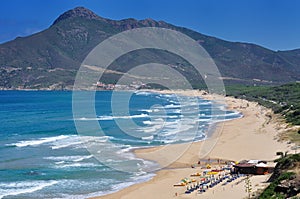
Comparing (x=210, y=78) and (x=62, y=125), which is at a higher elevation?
(x=210, y=78)

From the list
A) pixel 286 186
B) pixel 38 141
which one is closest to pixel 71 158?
pixel 38 141

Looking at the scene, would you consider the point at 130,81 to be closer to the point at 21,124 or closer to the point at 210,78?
the point at 210,78

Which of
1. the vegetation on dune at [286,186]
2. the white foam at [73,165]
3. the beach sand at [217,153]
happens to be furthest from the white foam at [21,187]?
the vegetation on dune at [286,186]

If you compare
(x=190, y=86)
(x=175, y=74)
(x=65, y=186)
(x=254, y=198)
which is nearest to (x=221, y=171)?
(x=254, y=198)

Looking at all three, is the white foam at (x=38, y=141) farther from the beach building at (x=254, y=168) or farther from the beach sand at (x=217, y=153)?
the beach building at (x=254, y=168)

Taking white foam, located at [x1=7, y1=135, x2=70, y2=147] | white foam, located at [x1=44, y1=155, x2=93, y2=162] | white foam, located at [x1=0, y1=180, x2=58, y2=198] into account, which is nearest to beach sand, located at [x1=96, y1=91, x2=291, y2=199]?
white foam, located at [x1=44, y1=155, x2=93, y2=162]

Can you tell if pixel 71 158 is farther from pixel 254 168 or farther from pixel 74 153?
pixel 254 168
